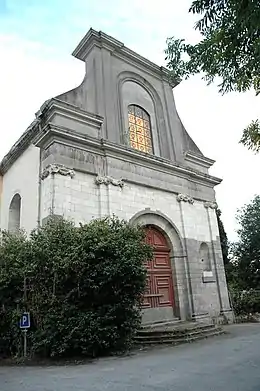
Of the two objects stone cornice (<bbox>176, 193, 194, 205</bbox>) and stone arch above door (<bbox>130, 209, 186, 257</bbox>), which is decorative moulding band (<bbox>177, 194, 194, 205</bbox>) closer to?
stone cornice (<bbox>176, 193, 194, 205</bbox>)

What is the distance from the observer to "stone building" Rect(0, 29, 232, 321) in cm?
1162

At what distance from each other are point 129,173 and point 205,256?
5.04 meters

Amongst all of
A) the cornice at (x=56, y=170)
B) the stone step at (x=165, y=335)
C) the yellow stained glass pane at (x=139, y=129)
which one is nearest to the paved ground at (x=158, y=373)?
the stone step at (x=165, y=335)

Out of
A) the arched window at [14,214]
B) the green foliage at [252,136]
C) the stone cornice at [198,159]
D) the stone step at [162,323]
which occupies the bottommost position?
the stone step at [162,323]

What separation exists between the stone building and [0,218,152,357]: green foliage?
7.60ft

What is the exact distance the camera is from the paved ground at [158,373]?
4840 mm

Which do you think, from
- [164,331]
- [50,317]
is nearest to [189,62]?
[50,317]

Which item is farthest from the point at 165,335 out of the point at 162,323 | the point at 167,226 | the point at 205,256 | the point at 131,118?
the point at 131,118

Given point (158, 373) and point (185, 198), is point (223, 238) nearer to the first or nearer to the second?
point (185, 198)

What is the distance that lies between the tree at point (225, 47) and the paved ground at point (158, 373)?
3.88m

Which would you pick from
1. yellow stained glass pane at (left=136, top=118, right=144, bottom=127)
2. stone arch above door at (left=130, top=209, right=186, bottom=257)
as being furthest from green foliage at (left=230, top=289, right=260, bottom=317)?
yellow stained glass pane at (left=136, top=118, right=144, bottom=127)

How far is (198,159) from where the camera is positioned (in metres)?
16.5

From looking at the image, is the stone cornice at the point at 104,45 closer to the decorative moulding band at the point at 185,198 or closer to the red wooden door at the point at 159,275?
the decorative moulding band at the point at 185,198

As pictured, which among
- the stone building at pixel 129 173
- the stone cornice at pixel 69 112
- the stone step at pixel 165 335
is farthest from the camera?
the stone cornice at pixel 69 112
